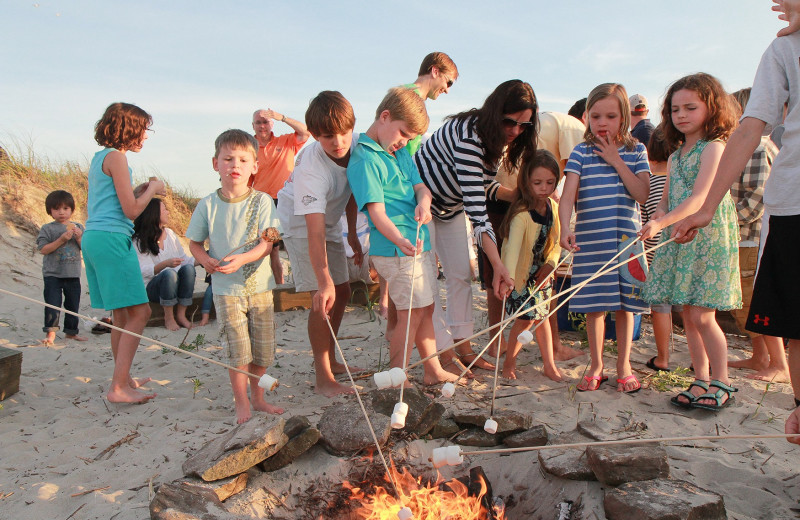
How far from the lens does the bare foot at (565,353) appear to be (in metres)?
4.58

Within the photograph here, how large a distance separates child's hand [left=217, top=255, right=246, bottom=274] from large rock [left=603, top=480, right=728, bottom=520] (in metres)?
2.40

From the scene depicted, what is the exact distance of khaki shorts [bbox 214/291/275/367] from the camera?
3484mm

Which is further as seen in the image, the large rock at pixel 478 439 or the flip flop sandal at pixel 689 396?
the flip flop sandal at pixel 689 396

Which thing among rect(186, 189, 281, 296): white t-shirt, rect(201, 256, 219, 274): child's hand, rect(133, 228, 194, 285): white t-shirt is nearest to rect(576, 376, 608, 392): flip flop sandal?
rect(186, 189, 281, 296): white t-shirt

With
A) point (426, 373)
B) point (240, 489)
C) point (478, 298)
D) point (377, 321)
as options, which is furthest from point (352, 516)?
point (478, 298)

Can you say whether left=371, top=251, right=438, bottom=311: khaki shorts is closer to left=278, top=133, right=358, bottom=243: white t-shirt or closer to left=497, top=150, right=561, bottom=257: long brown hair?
left=278, top=133, right=358, bottom=243: white t-shirt

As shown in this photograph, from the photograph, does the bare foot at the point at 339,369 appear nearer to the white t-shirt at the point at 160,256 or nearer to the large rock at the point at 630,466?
the large rock at the point at 630,466

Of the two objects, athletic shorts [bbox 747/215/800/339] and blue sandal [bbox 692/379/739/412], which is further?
blue sandal [bbox 692/379/739/412]

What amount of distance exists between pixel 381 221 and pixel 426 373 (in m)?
1.20

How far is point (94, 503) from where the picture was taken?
2529mm

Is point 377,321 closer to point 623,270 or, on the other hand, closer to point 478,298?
point 478,298

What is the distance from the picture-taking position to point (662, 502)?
2.12 metres

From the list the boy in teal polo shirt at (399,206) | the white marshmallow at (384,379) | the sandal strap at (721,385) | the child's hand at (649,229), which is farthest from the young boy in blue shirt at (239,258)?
the sandal strap at (721,385)

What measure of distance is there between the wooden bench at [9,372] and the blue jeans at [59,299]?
159 centimetres
